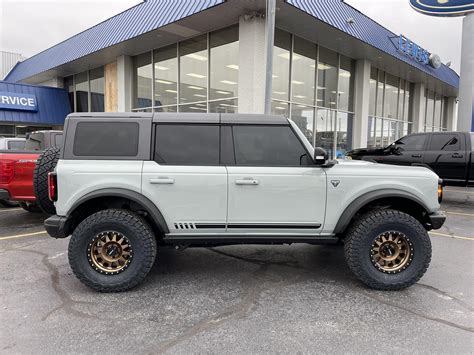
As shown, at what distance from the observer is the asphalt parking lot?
109 inches

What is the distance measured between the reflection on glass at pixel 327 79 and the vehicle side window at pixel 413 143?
5.05 meters

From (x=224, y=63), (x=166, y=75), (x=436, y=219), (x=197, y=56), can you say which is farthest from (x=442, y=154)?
(x=166, y=75)

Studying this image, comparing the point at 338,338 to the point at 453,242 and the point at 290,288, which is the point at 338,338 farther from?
the point at 453,242

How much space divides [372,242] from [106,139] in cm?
313

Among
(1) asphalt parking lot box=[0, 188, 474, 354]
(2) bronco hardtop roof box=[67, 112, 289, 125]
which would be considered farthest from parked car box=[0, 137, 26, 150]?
(2) bronco hardtop roof box=[67, 112, 289, 125]

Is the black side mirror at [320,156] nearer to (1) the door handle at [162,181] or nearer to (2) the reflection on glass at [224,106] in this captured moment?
(1) the door handle at [162,181]

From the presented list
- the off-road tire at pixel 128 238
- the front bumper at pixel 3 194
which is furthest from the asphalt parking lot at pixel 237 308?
the front bumper at pixel 3 194

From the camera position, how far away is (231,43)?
12383 mm

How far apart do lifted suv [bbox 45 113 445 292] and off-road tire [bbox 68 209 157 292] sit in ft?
0.03

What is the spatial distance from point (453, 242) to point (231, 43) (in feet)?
31.6

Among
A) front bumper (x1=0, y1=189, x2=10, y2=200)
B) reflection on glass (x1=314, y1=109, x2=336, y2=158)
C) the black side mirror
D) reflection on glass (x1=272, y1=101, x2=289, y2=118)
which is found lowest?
front bumper (x1=0, y1=189, x2=10, y2=200)

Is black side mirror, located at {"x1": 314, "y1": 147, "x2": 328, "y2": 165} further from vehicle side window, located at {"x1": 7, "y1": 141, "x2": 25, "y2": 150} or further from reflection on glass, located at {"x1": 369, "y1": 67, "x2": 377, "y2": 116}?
reflection on glass, located at {"x1": 369, "y1": 67, "x2": 377, "y2": 116}

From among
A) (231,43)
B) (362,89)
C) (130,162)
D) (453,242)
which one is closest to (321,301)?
(130,162)

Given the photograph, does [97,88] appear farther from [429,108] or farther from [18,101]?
[429,108]
